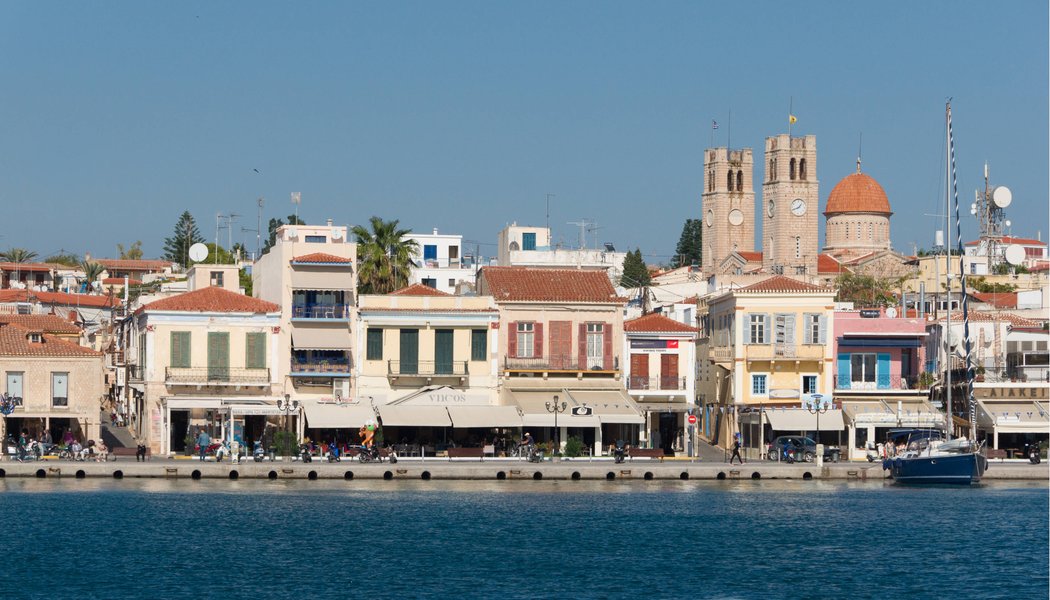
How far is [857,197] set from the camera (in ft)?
570

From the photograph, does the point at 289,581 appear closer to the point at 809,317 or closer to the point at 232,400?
the point at 232,400

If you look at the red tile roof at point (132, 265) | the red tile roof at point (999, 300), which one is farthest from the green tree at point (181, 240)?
the red tile roof at point (999, 300)

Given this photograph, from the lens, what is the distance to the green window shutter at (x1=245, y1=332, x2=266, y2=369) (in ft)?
229

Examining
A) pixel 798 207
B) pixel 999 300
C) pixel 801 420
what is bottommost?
pixel 801 420

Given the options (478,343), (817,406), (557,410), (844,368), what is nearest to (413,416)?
(478,343)

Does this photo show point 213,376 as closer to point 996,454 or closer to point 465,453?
point 465,453

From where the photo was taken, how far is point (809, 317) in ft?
245

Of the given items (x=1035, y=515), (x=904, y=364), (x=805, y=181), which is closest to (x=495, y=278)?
(x=904, y=364)

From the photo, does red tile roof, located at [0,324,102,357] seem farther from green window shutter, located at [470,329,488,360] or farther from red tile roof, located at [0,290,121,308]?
red tile roof, located at [0,290,121,308]

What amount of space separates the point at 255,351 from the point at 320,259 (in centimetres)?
462

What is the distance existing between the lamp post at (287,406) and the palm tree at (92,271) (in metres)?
75.4

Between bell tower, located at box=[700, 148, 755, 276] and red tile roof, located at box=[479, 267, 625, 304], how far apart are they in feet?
350

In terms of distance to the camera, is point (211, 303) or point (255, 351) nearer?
point (211, 303)

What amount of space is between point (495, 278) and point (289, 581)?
3310cm
